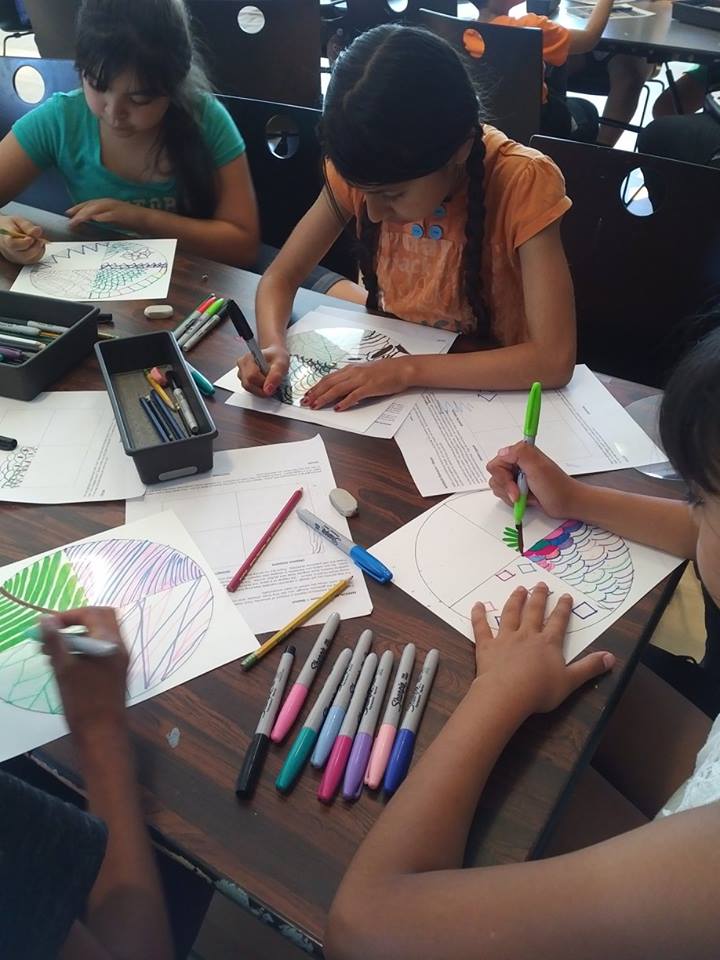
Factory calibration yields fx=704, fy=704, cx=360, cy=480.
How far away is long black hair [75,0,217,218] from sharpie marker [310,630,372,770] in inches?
47.3

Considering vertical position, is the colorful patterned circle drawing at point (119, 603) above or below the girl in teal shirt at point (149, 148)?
below

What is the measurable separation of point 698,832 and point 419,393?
656 mm

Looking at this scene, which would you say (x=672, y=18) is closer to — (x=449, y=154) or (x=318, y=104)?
(x=318, y=104)

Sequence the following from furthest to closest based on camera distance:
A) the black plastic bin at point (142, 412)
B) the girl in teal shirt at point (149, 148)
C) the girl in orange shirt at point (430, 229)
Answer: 1. the girl in teal shirt at point (149, 148)
2. the girl in orange shirt at point (430, 229)
3. the black plastic bin at point (142, 412)

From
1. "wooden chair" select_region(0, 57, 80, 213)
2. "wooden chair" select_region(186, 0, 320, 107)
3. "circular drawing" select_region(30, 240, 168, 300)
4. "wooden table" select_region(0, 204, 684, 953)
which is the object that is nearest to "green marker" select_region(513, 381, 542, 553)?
"wooden table" select_region(0, 204, 684, 953)

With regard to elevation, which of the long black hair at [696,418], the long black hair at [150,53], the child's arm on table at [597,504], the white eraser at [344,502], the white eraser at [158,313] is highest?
the long black hair at [150,53]

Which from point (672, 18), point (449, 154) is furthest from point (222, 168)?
point (672, 18)

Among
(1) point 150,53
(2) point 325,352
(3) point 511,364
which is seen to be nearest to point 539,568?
(3) point 511,364

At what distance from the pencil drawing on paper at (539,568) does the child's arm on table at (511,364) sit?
244 millimetres

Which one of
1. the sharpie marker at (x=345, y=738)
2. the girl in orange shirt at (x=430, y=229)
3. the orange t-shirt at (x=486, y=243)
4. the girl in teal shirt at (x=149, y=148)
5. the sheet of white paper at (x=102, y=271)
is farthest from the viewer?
the girl in teal shirt at (x=149, y=148)

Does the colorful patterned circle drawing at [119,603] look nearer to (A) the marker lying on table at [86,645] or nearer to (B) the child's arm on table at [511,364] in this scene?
(A) the marker lying on table at [86,645]

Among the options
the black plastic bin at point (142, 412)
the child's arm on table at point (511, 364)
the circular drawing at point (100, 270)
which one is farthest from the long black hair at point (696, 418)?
the circular drawing at point (100, 270)

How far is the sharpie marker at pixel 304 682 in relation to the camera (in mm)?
585

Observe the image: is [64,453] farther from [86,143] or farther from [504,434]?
[86,143]
